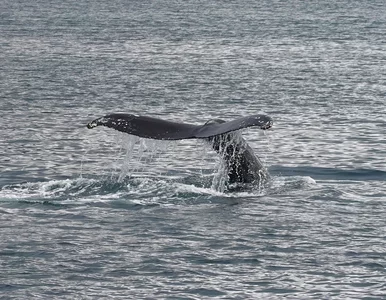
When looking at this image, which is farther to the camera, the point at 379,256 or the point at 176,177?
the point at 176,177

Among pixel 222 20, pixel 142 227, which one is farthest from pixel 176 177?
pixel 222 20

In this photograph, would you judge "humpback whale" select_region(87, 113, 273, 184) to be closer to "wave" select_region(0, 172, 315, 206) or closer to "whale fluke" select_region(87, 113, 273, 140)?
"whale fluke" select_region(87, 113, 273, 140)

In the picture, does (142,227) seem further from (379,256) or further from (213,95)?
(213,95)

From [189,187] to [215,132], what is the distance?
2231 mm

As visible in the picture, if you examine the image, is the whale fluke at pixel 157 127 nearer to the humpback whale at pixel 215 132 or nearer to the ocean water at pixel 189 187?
the humpback whale at pixel 215 132

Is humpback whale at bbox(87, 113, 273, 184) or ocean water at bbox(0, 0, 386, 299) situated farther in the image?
humpback whale at bbox(87, 113, 273, 184)

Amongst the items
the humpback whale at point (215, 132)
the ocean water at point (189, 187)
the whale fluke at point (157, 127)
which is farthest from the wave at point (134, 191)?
the whale fluke at point (157, 127)

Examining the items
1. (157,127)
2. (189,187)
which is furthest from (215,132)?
(189,187)

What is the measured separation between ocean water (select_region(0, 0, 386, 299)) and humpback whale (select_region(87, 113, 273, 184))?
26cm

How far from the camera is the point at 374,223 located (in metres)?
14.4

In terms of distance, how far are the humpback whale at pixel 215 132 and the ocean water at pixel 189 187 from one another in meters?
0.26

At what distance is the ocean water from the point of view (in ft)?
39.8

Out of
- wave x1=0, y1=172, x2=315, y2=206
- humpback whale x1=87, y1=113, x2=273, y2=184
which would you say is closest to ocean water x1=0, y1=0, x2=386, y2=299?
wave x1=0, y1=172, x2=315, y2=206

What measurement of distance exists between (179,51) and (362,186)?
3016cm
